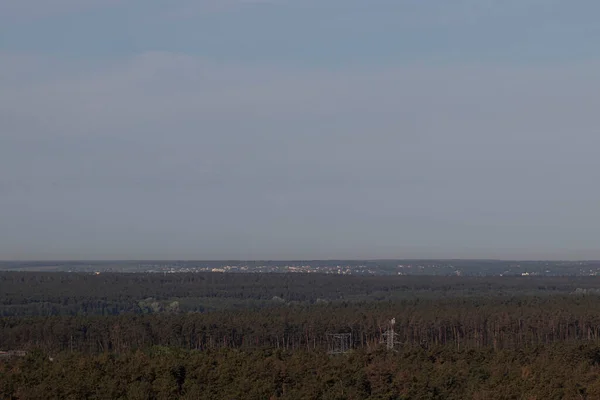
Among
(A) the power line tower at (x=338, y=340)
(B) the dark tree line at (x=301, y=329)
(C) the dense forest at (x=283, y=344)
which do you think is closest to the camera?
(C) the dense forest at (x=283, y=344)

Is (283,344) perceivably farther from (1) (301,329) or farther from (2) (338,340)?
(2) (338,340)

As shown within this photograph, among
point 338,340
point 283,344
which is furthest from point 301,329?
point 338,340

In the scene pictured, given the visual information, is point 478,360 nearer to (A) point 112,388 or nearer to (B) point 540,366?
(B) point 540,366

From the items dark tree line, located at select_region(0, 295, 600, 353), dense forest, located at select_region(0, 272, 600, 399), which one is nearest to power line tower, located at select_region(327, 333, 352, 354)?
dense forest, located at select_region(0, 272, 600, 399)

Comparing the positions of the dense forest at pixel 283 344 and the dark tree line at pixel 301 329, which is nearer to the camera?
the dense forest at pixel 283 344

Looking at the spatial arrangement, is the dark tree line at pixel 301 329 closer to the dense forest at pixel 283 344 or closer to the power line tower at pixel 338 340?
the dense forest at pixel 283 344

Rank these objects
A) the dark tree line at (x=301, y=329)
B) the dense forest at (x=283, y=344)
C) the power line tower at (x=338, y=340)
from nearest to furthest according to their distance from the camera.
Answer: the dense forest at (x=283, y=344) < the dark tree line at (x=301, y=329) < the power line tower at (x=338, y=340)

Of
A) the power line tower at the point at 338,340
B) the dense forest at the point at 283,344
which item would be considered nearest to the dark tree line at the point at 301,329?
the dense forest at the point at 283,344

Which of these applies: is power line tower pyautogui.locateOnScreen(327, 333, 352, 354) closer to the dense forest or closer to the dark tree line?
the dense forest

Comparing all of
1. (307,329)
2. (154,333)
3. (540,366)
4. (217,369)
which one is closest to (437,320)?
(307,329)
